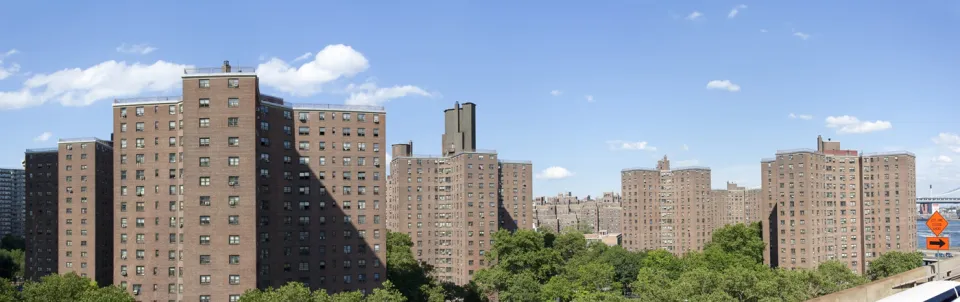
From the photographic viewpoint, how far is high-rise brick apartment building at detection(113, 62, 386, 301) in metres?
83.4

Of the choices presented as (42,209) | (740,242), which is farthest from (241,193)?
(740,242)

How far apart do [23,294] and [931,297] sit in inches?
3726

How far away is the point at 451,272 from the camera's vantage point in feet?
551

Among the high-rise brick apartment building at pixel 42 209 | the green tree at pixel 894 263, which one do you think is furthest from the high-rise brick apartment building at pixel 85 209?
the green tree at pixel 894 263

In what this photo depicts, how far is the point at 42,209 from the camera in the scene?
5487 inches

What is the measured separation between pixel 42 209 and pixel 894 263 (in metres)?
174

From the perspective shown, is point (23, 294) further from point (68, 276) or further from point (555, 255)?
point (555, 255)

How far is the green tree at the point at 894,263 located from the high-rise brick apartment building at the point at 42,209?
547 feet

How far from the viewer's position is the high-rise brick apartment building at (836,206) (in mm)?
148625

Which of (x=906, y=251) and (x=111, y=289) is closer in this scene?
(x=111, y=289)

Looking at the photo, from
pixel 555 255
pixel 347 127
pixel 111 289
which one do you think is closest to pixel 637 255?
pixel 555 255

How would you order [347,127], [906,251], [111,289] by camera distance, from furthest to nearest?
[906,251] < [347,127] < [111,289]

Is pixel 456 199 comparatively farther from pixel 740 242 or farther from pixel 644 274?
pixel 740 242

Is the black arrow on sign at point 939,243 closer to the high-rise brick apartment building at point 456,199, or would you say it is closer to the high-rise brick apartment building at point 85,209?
the high-rise brick apartment building at point 456,199
